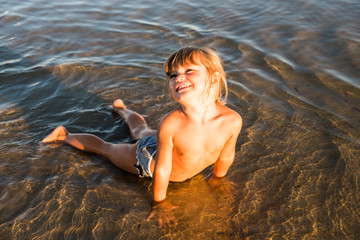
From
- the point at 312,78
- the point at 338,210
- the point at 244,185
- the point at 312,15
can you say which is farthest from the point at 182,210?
the point at 312,15

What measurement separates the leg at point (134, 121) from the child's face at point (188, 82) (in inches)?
47.3

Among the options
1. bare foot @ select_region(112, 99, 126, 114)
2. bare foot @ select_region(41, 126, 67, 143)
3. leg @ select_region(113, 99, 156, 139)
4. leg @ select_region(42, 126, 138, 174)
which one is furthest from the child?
bare foot @ select_region(112, 99, 126, 114)

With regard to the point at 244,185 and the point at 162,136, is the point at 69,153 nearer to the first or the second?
the point at 162,136

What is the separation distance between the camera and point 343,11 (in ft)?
22.8

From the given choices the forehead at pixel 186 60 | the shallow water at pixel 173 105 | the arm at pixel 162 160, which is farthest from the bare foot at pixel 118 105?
the forehead at pixel 186 60

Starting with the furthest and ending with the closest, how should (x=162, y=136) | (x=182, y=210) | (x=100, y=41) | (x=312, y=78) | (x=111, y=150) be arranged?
(x=100, y=41) < (x=312, y=78) < (x=111, y=150) < (x=182, y=210) < (x=162, y=136)

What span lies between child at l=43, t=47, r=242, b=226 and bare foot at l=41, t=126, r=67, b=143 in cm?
109

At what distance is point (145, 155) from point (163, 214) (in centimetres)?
58

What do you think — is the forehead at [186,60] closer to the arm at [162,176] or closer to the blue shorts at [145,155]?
the arm at [162,176]

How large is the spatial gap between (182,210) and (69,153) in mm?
1458

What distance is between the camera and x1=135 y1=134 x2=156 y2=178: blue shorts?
3.20 metres

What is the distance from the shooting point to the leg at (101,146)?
342 centimetres

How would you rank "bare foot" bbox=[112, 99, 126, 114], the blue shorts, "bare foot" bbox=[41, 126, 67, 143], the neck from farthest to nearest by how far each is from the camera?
"bare foot" bbox=[112, 99, 126, 114]
"bare foot" bbox=[41, 126, 67, 143]
the blue shorts
the neck

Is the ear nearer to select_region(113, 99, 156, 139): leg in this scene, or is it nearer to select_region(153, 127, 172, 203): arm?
select_region(153, 127, 172, 203): arm
